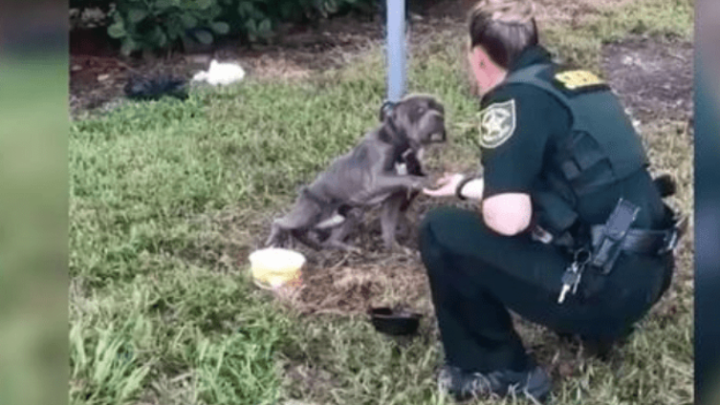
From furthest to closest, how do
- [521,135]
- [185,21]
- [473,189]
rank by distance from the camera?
[185,21] < [473,189] < [521,135]

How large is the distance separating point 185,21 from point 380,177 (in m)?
0.53

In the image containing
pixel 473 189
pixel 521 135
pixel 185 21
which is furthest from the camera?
pixel 185 21

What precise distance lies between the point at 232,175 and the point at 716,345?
3.50ft

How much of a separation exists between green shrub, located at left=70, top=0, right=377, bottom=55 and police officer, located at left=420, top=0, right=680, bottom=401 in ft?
1.39

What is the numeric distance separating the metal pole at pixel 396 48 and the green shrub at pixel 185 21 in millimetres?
126

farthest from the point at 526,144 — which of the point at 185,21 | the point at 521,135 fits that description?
the point at 185,21

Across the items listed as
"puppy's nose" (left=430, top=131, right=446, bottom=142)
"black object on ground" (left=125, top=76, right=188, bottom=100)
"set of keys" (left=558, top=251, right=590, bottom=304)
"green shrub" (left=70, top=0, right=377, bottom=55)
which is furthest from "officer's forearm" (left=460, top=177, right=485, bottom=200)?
"black object on ground" (left=125, top=76, right=188, bottom=100)

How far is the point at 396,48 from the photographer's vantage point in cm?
306

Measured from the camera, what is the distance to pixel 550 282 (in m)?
2.99

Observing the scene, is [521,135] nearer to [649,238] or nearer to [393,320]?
[649,238]

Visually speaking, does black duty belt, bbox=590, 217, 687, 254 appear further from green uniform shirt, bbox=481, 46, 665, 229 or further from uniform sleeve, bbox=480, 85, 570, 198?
uniform sleeve, bbox=480, 85, 570, 198

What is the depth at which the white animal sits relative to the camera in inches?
122

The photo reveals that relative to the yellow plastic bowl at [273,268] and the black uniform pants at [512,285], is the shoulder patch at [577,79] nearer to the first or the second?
the black uniform pants at [512,285]

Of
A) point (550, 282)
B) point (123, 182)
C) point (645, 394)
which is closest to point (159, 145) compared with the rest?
point (123, 182)
